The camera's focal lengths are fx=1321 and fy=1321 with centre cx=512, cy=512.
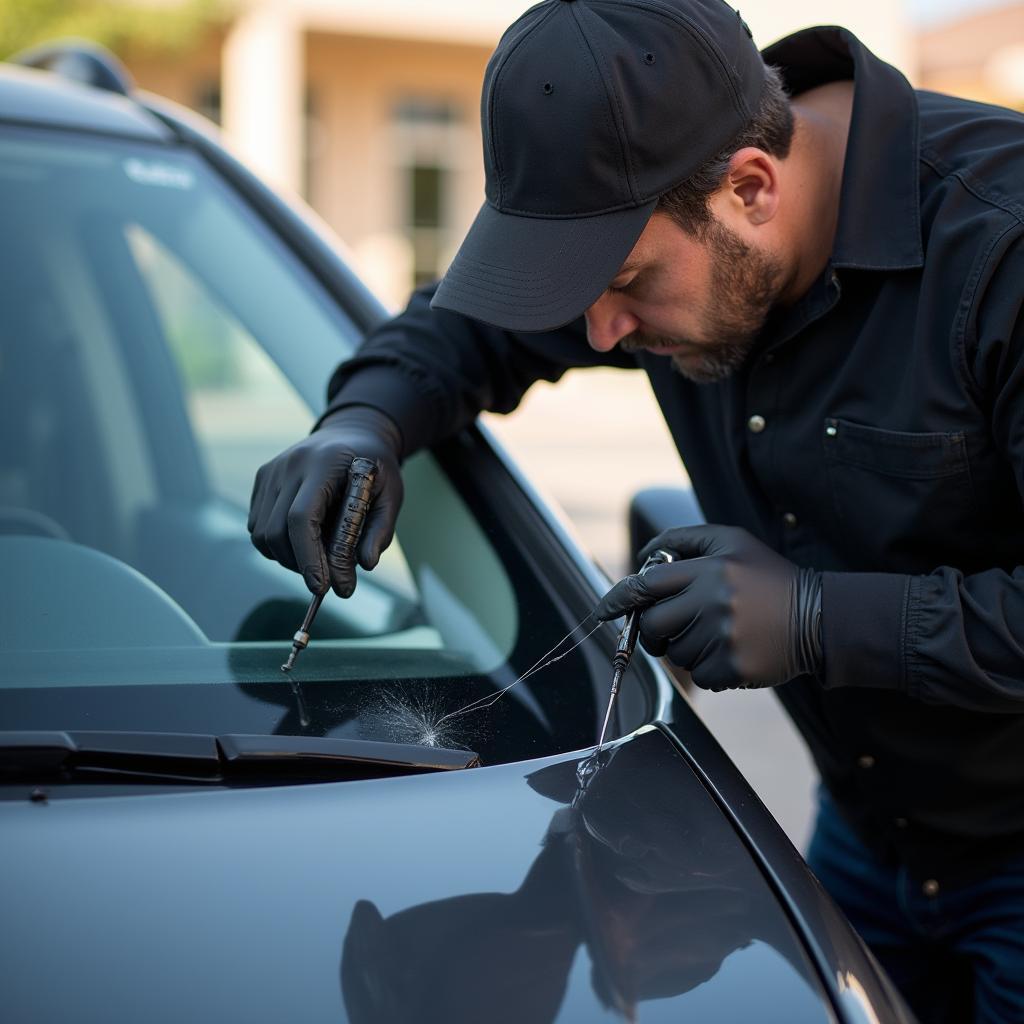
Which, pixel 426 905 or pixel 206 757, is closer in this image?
pixel 426 905

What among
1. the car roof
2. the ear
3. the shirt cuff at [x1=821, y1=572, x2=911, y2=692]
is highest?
the car roof

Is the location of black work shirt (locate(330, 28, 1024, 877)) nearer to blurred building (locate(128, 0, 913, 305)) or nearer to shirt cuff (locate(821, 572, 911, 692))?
shirt cuff (locate(821, 572, 911, 692))

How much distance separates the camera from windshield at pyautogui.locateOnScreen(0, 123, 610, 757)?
1.34m

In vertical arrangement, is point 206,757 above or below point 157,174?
below

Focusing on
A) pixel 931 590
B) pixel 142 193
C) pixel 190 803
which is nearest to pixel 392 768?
pixel 190 803

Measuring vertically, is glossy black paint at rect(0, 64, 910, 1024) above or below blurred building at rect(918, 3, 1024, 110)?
below

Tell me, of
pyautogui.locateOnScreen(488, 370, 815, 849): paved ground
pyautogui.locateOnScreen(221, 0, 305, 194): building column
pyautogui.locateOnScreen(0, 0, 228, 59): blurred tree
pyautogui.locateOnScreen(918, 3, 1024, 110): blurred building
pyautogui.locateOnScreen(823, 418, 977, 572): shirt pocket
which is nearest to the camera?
pyautogui.locateOnScreen(823, 418, 977, 572): shirt pocket

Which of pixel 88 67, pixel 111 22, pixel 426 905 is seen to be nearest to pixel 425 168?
pixel 111 22

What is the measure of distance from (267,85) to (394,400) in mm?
13798

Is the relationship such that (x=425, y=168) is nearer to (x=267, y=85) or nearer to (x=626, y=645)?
(x=267, y=85)

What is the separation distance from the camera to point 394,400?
1.73 metres

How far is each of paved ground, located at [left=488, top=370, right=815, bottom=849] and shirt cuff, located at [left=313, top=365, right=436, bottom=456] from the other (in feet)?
0.50

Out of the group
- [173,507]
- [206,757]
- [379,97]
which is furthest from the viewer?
Result: [379,97]

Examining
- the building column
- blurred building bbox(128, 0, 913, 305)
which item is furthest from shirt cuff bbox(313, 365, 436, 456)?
blurred building bbox(128, 0, 913, 305)
